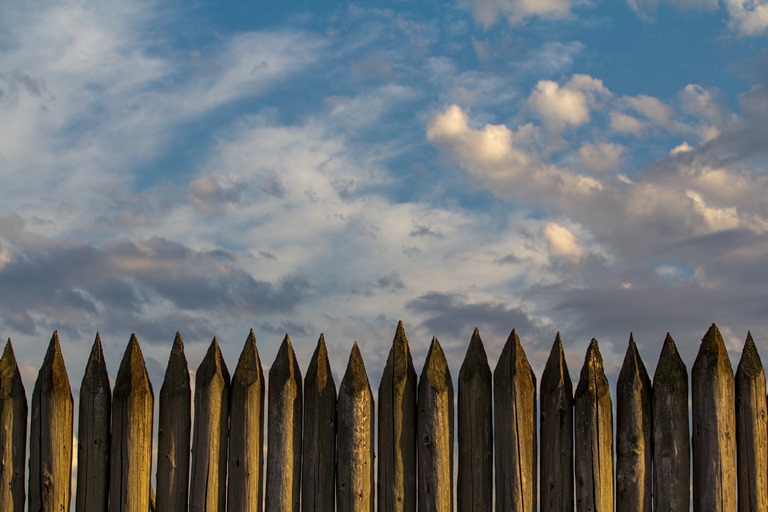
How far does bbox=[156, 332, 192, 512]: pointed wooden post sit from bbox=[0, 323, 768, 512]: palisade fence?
1cm

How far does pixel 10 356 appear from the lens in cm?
852

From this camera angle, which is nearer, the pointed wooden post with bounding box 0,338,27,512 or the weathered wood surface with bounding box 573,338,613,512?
the weathered wood surface with bounding box 573,338,613,512

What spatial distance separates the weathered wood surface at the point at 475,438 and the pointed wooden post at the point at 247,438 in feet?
5.50

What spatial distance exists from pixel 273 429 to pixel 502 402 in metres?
1.92

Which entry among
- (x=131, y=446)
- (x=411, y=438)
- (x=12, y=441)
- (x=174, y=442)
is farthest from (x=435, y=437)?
(x=12, y=441)

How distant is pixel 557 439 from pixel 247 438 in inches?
102

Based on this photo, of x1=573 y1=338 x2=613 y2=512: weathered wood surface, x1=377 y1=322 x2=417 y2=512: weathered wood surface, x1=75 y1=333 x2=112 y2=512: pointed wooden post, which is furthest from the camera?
x1=75 y1=333 x2=112 y2=512: pointed wooden post

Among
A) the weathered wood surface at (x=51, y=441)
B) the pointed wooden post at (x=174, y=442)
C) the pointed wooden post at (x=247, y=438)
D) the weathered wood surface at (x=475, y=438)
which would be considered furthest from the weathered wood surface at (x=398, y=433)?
the weathered wood surface at (x=51, y=441)

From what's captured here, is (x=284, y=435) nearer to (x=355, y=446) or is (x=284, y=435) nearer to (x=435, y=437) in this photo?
(x=355, y=446)

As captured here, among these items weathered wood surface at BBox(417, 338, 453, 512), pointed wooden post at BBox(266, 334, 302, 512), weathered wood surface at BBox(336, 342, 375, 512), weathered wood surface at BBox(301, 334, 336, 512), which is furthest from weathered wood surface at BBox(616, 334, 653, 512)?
pointed wooden post at BBox(266, 334, 302, 512)

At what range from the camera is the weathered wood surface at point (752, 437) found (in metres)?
8.23

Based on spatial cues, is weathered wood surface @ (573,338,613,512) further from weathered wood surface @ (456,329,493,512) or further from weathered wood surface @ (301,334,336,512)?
weathered wood surface @ (301,334,336,512)

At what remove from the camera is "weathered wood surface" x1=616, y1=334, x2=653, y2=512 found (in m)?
8.13

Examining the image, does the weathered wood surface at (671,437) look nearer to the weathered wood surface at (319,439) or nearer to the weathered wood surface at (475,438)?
the weathered wood surface at (475,438)
